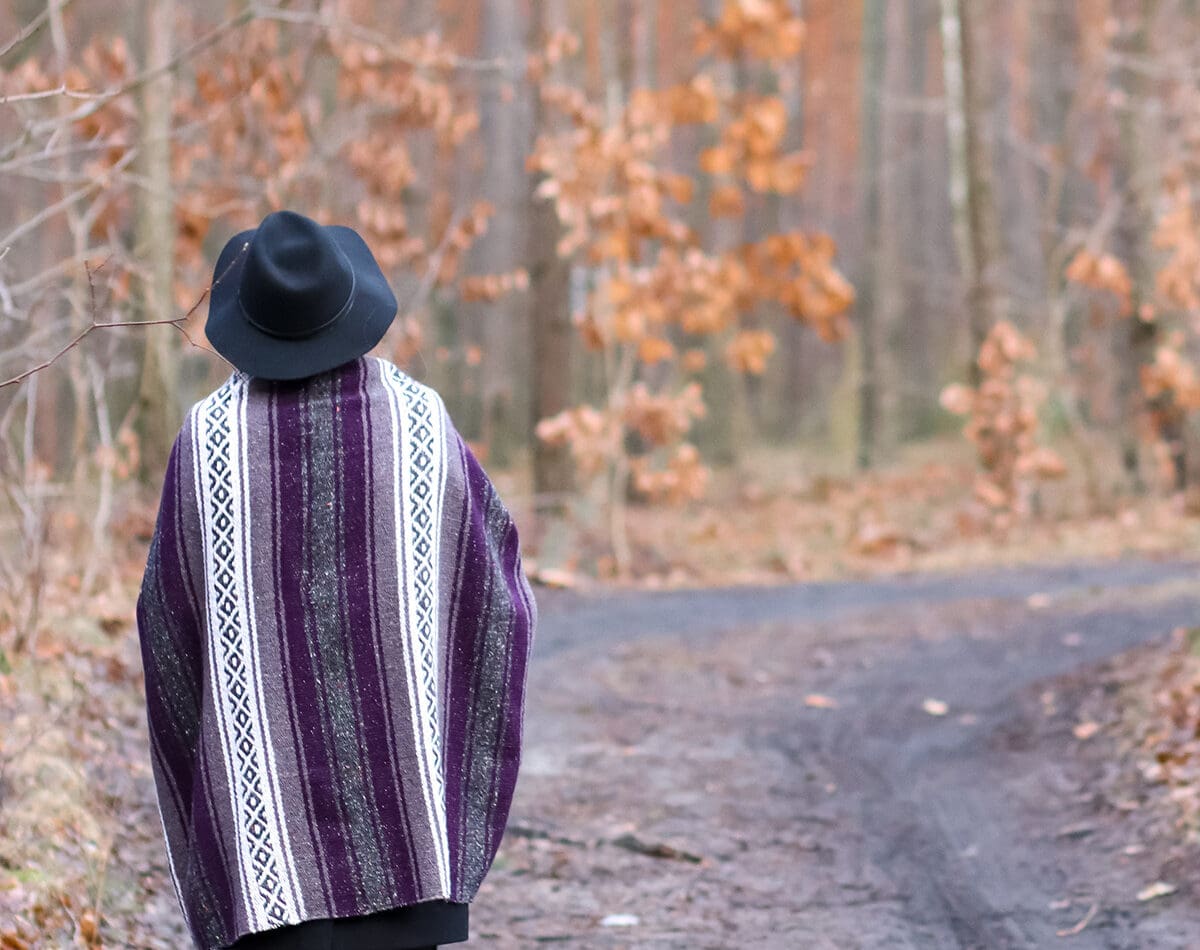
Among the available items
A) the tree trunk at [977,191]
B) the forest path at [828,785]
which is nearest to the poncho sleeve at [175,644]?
the forest path at [828,785]

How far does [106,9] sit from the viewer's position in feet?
86.2

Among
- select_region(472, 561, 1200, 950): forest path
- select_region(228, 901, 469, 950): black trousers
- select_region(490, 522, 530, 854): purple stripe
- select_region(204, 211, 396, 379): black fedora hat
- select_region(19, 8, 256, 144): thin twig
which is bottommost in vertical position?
select_region(472, 561, 1200, 950): forest path

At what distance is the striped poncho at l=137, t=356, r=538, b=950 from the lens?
3.07m

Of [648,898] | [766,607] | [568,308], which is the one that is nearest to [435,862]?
[648,898]

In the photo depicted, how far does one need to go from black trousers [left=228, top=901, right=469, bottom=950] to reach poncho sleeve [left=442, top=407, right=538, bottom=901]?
0.26 ft

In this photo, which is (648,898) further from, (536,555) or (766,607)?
(536,555)

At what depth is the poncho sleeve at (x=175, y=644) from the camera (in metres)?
3.15

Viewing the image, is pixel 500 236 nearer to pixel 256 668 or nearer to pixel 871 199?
pixel 871 199

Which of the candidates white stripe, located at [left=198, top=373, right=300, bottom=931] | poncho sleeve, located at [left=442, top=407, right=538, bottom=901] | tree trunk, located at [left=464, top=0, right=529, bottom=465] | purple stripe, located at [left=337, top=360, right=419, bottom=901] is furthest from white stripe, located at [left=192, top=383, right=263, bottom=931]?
tree trunk, located at [left=464, top=0, right=529, bottom=465]

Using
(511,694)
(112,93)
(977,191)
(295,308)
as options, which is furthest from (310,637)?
(977,191)

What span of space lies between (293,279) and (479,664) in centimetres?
90

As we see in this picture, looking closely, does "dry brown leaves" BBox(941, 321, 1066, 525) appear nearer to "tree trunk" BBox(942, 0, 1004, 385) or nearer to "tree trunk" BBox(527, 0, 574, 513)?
"tree trunk" BBox(942, 0, 1004, 385)

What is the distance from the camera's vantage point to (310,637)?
3.07 meters

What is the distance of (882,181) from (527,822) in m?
20.1
